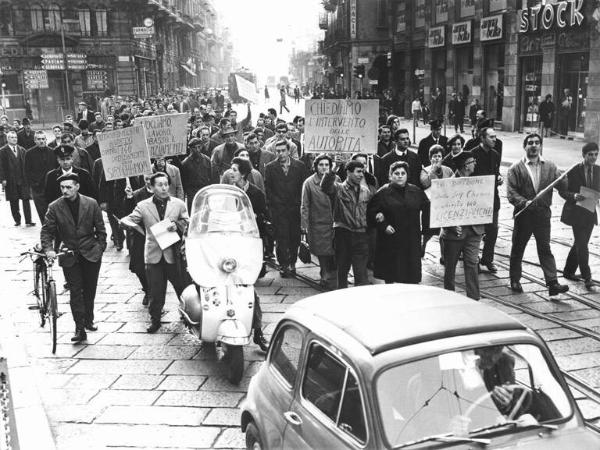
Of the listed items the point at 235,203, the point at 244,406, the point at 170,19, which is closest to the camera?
the point at 244,406

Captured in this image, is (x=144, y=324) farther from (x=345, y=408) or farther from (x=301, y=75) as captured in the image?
(x=301, y=75)

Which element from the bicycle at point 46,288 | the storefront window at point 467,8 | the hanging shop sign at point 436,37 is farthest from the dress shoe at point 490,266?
the hanging shop sign at point 436,37

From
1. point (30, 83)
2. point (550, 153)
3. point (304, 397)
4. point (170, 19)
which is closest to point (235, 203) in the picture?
point (304, 397)

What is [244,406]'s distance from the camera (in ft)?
15.0

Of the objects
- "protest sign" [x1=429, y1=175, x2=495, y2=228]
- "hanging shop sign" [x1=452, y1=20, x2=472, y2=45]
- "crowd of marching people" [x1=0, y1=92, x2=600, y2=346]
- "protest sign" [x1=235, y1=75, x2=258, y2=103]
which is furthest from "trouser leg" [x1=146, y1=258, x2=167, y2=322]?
"hanging shop sign" [x1=452, y1=20, x2=472, y2=45]

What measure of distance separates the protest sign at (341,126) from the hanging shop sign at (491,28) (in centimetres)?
2040

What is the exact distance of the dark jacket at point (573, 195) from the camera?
8.11m

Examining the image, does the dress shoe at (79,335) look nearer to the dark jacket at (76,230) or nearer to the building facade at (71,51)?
the dark jacket at (76,230)

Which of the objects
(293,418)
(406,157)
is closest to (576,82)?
(406,157)

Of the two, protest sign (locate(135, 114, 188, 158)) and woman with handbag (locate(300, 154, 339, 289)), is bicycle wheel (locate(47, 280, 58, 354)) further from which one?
protest sign (locate(135, 114, 188, 158))

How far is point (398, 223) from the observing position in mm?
7230

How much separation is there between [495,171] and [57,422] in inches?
244

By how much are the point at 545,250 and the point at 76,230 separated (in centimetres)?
507

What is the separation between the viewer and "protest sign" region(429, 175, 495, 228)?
24.1 ft
